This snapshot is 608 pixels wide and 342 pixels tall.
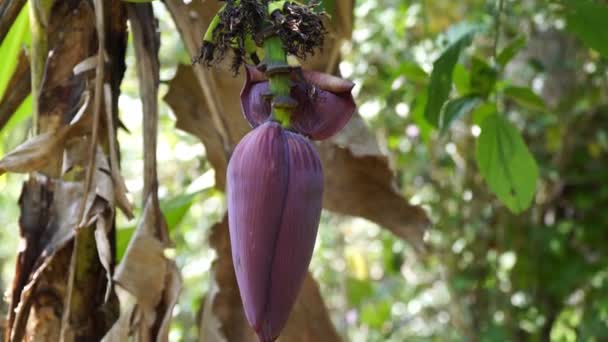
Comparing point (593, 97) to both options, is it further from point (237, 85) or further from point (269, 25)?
point (269, 25)

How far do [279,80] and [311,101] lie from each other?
3cm

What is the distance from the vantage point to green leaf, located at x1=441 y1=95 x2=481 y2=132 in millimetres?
816

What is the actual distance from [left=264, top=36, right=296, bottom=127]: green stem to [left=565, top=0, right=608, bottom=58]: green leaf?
0.37m

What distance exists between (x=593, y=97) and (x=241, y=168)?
176 centimetres

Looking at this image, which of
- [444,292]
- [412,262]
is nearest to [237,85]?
[444,292]

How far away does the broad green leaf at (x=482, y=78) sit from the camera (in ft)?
2.82

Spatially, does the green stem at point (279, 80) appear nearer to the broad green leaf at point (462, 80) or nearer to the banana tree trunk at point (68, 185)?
the banana tree trunk at point (68, 185)

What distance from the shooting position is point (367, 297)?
92.7 inches

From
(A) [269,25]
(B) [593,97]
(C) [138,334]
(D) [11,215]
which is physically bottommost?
(D) [11,215]

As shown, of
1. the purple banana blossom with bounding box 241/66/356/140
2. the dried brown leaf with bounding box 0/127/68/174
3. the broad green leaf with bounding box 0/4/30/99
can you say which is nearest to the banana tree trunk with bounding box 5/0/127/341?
the dried brown leaf with bounding box 0/127/68/174

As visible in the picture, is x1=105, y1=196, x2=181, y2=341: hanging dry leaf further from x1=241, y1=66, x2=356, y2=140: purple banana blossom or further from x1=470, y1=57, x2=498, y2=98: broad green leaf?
x1=470, y1=57, x2=498, y2=98: broad green leaf

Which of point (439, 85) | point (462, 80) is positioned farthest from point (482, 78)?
point (439, 85)

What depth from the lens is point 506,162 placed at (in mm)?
793

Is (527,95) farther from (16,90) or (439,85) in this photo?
(16,90)
